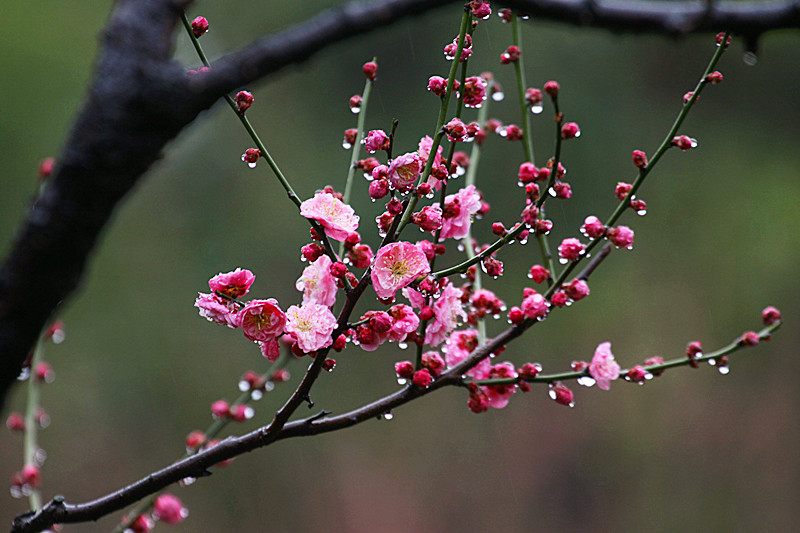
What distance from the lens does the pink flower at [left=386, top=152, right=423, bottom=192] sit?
1.74 ft

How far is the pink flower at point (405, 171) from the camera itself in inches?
20.9

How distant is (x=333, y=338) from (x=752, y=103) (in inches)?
106

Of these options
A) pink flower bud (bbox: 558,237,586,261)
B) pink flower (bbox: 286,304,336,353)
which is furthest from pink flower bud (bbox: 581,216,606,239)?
pink flower (bbox: 286,304,336,353)

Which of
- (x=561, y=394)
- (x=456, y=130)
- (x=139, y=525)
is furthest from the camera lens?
(x=139, y=525)

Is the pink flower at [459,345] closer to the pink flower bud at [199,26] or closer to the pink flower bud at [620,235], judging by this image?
the pink flower bud at [620,235]

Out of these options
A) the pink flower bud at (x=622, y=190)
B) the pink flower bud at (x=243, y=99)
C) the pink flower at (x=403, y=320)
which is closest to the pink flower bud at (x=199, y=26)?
the pink flower bud at (x=243, y=99)

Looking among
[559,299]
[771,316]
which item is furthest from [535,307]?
[771,316]

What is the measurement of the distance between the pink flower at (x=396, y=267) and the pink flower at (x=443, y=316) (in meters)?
0.06

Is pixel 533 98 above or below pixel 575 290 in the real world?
above

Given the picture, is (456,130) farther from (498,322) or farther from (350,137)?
(498,322)

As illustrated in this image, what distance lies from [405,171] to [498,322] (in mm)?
2099

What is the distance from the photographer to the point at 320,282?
→ 1.90 ft

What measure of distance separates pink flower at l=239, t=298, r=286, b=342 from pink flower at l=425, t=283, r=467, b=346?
13cm

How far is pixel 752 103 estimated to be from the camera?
275 cm
